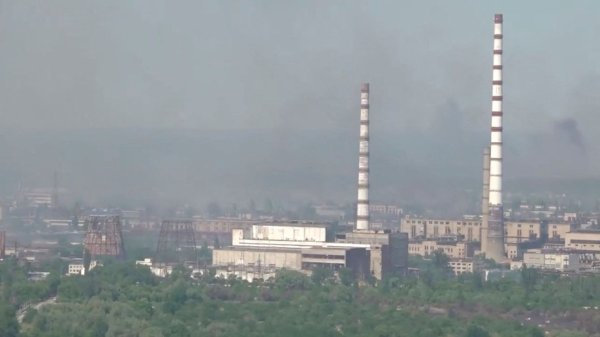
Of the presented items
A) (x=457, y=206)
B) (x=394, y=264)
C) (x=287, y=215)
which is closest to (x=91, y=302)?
(x=394, y=264)

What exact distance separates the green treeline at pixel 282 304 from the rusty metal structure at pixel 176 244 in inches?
91.9

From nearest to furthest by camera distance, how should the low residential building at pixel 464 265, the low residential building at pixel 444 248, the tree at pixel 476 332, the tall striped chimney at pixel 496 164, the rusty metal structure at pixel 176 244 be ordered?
the tree at pixel 476 332, the rusty metal structure at pixel 176 244, the low residential building at pixel 464 265, the tall striped chimney at pixel 496 164, the low residential building at pixel 444 248

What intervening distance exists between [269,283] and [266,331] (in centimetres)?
900

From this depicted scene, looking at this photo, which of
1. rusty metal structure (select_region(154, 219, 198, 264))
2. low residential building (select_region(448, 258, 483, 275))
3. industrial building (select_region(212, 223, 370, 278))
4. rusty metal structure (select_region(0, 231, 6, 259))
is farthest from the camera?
low residential building (select_region(448, 258, 483, 275))

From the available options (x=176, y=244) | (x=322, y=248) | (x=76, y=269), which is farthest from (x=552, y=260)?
(x=76, y=269)

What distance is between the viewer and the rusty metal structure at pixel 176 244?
41612mm

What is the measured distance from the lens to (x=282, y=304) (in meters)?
32.3

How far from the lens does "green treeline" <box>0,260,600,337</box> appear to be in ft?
91.0

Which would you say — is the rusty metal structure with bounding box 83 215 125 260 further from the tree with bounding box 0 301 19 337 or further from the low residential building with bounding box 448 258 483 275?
the tree with bounding box 0 301 19 337

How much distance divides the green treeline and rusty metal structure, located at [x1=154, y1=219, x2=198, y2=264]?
7.66 feet

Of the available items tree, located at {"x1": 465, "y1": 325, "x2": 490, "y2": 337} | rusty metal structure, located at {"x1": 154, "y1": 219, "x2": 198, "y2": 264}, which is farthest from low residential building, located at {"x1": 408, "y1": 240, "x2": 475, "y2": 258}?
tree, located at {"x1": 465, "y1": 325, "x2": 490, "y2": 337}

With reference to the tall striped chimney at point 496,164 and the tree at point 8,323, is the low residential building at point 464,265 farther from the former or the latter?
the tree at point 8,323

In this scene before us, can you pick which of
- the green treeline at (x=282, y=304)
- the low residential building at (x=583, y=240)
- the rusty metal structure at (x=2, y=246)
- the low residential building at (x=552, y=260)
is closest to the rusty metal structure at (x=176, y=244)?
the green treeline at (x=282, y=304)

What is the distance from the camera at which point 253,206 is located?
57062 mm
